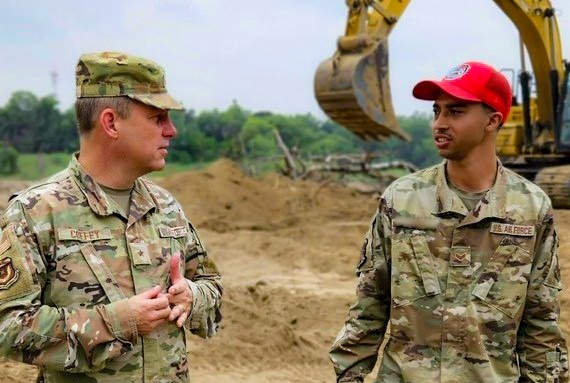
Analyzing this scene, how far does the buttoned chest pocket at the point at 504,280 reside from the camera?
3012 millimetres

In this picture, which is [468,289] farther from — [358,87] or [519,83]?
[519,83]

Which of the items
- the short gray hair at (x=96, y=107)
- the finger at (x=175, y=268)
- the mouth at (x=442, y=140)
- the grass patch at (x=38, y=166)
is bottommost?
the grass patch at (x=38, y=166)

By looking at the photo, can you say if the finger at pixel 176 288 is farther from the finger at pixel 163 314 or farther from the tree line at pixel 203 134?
the tree line at pixel 203 134

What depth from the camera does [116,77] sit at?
2.82 meters

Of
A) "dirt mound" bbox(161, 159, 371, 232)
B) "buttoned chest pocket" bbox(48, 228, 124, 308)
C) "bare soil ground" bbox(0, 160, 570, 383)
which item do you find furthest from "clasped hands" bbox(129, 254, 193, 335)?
"dirt mound" bbox(161, 159, 371, 232)

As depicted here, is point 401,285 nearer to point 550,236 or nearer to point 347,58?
point 550,236

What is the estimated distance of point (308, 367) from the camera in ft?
26.3

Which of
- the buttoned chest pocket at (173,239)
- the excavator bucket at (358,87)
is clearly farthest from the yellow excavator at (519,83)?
the buttoned chest pocket at (173,239)

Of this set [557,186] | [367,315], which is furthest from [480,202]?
[557,186]

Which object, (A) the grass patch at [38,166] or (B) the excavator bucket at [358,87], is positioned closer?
(B) the excavator bucket at [358,87]

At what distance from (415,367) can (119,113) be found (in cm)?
125

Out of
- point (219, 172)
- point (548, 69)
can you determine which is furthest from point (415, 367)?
point (219, 172)

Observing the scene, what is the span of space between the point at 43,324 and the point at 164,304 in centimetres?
34

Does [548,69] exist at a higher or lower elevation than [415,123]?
higher
